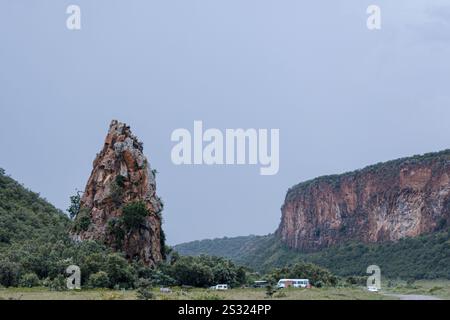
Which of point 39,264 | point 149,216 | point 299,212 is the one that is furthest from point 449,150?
point 39,264

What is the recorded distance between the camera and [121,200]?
181 feet

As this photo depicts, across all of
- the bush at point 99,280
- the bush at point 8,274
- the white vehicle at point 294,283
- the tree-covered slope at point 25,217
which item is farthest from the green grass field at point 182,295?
the tree-covered slope at point 25,217

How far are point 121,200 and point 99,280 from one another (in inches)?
395

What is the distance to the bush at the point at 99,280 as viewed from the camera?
45.8 meters

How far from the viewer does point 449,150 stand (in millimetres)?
110062

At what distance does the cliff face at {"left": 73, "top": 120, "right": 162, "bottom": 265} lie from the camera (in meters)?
54.6

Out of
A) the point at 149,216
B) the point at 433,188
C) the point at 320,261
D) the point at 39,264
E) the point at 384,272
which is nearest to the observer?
the point at 39,264

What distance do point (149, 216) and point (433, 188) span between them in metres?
60.5

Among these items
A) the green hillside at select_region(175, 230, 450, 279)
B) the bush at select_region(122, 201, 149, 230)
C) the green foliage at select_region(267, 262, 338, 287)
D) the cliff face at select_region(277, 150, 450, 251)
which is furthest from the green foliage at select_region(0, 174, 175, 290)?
the cliff face at select_region(277, 150, 450, 251)

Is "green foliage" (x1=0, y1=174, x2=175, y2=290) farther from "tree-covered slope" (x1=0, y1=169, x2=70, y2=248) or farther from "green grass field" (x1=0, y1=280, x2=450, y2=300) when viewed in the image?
"green grass field" (x1=0, y1=280, x2=450, y2=300)

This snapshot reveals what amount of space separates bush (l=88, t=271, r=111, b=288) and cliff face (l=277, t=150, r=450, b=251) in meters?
66.4

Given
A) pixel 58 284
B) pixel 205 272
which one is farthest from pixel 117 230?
pixel 58 284

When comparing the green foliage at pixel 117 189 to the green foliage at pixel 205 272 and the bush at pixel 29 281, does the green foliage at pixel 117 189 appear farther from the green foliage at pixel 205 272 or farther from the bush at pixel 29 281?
the bush at pixel 29 281
